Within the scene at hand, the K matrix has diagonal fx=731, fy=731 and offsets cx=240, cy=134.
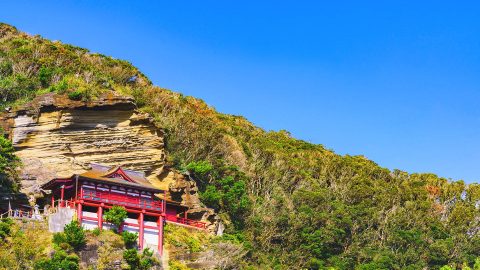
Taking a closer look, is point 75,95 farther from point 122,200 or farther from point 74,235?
point 74,235

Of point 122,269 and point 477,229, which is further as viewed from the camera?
point 477,229

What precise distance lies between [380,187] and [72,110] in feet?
105

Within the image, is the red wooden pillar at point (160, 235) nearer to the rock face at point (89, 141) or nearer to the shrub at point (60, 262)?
the rock face at point (89, 141)

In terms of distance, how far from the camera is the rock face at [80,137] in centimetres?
5388

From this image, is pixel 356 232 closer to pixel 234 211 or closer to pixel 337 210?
pixel 337 210

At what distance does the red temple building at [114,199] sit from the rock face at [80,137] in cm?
233

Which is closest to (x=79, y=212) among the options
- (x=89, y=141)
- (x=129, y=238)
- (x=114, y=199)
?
(x=114, y=199)

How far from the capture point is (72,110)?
5491cm

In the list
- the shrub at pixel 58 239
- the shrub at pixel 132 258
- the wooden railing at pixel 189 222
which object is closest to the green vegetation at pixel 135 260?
the shrub at pixel 132 258

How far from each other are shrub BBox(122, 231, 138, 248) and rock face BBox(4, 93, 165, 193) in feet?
28.8

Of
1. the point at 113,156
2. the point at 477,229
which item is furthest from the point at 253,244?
the point at 477,229

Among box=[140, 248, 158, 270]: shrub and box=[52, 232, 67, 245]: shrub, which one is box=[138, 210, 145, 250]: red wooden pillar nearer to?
box=[140, 248, 158, 270]: shrub

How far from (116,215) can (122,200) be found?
78.5 inches

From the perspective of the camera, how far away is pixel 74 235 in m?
44.3
